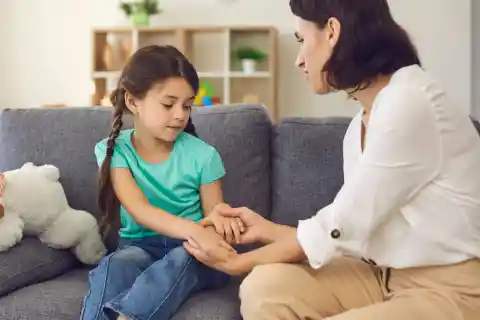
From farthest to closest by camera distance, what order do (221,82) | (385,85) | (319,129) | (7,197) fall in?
(221,82) → (319,129) → (7,197) → (385,85)

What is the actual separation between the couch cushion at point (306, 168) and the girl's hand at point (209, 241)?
417mm

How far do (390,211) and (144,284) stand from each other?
0.53 m

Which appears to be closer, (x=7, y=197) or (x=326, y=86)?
(x=326, y=86)

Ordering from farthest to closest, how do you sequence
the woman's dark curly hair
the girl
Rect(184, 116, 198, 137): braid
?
Rect(184, 116, 198, 137): braid
the girl
the woman's dark curly hair

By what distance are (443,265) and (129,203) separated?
2.54ft

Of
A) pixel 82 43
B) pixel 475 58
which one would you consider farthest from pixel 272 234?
pixel 82 43

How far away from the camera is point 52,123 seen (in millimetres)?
1978

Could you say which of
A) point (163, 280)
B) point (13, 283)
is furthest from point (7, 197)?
point (163, 280)

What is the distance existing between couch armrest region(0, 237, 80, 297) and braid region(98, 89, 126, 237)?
0.16 metres

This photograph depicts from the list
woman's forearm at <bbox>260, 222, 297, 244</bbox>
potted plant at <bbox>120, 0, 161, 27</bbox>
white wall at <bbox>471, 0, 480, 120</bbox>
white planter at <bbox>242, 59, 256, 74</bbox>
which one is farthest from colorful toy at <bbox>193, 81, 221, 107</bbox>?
woman's forearm at <bbox>260, 222, 297, 244</bbox>

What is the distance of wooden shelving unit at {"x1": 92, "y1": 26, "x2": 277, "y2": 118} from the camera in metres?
4.15

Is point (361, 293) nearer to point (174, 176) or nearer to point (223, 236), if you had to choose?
point (223, 236)

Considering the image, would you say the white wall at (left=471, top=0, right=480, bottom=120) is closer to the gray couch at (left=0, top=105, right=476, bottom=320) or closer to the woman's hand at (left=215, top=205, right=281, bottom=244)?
the gray couch at (left=0, top=105, right=476, bottom=320)

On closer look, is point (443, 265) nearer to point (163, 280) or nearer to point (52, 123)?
point (163, 280)
